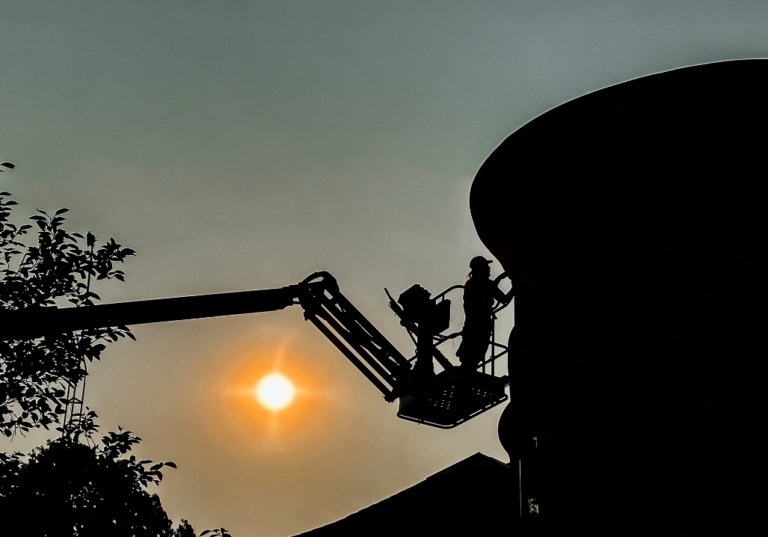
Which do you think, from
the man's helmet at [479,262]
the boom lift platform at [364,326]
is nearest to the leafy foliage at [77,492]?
the boom lift platform at [364,326]

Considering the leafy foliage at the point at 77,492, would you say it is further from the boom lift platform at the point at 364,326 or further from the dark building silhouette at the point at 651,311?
the dark building silhouette at the point at 651,311

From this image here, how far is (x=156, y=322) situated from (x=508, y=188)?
7110 millimetres

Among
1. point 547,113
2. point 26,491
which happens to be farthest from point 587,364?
point 26,491

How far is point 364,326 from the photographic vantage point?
23.5 meters

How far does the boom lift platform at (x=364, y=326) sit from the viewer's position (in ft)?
68.7

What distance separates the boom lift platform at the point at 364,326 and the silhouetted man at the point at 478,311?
227 millimetres

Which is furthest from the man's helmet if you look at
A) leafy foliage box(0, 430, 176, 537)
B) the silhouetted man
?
leafy foliage box(0, 430, 176, 537)

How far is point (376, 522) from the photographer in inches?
894

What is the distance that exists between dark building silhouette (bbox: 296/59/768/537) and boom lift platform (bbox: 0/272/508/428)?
82.5 inches

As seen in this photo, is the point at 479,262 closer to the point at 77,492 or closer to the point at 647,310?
the point at 647,310

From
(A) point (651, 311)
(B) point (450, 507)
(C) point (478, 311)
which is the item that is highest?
(C) point (478, 311)

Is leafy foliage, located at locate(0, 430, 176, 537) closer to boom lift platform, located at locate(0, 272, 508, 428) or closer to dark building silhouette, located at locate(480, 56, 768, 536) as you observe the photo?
boom lift platform, located at locate(0, 272, 508, 428)

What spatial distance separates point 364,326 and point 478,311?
2.96 meters

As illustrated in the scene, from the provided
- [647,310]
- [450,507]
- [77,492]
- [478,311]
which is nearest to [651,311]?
[647,310]
